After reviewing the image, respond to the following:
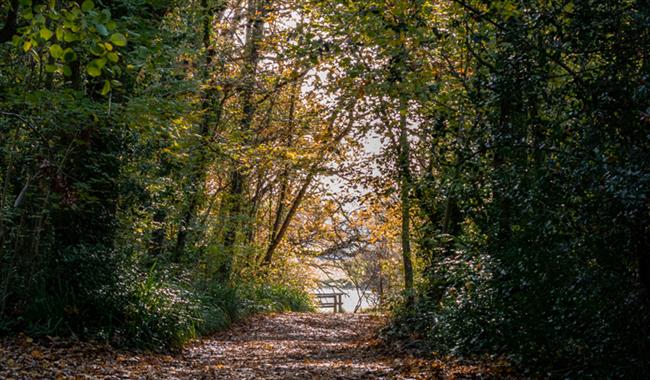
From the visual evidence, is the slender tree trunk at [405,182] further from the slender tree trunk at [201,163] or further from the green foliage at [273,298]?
the green foliage at [273,298]

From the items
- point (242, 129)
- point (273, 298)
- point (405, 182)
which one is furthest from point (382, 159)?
point (273, 298)

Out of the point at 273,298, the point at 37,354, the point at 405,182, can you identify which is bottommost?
the point at 37,354

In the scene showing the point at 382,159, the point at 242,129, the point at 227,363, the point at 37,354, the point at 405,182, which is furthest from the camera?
the point at 242,129

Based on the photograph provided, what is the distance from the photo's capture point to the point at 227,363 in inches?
315

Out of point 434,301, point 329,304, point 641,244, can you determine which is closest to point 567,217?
point 641,244

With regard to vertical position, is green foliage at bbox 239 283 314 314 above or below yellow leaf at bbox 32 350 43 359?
above

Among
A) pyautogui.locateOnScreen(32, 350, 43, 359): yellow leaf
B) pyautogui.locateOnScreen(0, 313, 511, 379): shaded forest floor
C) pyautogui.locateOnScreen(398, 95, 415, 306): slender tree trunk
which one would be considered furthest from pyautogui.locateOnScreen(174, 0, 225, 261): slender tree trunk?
pyautogui.locateOnScreen(32, 350, 43, 359): yellow leaf

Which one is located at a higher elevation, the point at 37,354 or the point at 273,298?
the point at 273,298

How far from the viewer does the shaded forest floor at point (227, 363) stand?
20.7 ft

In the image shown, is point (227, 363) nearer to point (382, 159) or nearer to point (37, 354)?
point (37, 354)

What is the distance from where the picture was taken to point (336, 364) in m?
7.96

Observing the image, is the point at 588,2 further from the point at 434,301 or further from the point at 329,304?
the point at 329,304

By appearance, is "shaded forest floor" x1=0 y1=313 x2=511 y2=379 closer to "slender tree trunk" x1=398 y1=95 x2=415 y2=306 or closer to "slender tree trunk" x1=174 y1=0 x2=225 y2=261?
"slender tree trunk" x1=398 y1=95 x2=415 y2=306

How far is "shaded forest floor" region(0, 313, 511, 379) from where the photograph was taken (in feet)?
20.7
